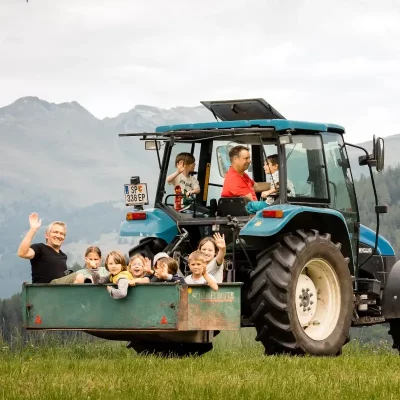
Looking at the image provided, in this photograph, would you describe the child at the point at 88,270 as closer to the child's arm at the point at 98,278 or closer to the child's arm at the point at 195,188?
the child's arm at the point at 98,278

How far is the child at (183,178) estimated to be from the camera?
1314 centimetres

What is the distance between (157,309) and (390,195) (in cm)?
18396

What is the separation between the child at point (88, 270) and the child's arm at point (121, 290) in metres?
0.65

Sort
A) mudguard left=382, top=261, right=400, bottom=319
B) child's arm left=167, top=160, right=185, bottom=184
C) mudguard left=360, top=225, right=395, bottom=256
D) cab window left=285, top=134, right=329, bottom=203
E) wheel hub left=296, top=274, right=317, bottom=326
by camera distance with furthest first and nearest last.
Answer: mudguard left=360, top=225, right=395, bottom=256 < mudguard left=382, top=261, right=400, bottom=319 < child's arm left=167, top=160, right=185, bottom=184 < cab window left=285, top=134, right=329, bottom=203 < wheel hub left=296, top=274, right=317, bottom=326

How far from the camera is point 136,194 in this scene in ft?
41.8

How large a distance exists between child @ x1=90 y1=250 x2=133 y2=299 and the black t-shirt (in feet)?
1.47

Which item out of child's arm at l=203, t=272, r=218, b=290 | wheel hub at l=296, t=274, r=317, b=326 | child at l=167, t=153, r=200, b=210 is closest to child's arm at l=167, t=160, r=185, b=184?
child at l=167, t=153, r=200, b=210

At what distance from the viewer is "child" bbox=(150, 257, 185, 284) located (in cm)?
1162

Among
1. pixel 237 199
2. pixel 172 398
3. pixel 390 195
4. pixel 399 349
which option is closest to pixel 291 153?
pixel 237 199

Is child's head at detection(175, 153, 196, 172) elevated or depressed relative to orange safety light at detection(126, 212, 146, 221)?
elevated

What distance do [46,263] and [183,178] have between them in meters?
1.92

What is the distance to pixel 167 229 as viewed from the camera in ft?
42.2

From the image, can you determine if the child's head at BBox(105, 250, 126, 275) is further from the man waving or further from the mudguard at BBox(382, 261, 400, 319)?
the mudguard at BBox(382, 261, 400, 319)

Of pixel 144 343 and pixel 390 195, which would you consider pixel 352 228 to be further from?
pixel 390 195
